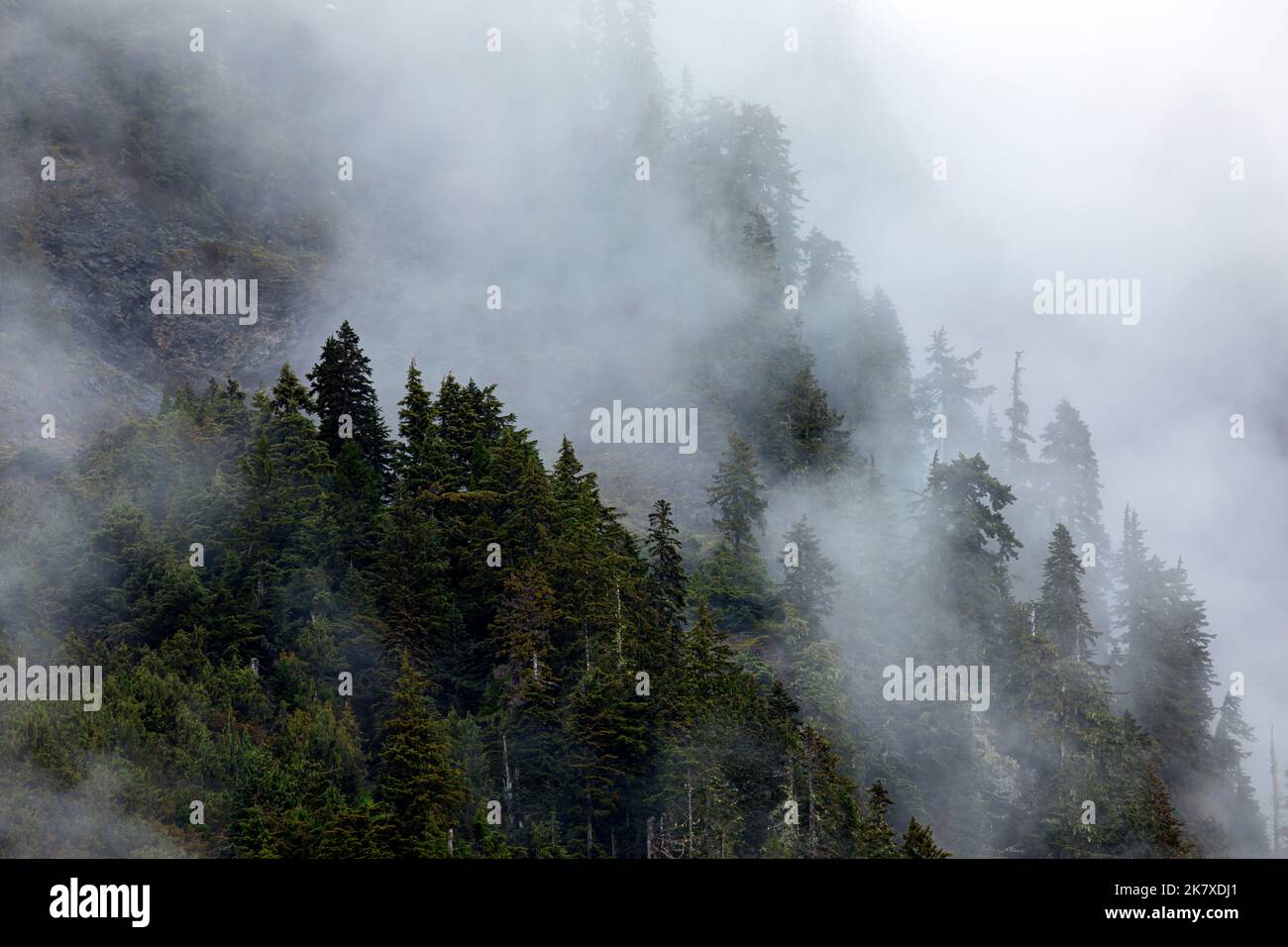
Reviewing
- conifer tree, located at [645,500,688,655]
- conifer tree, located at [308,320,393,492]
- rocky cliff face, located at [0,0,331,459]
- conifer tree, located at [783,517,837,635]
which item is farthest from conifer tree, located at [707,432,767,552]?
rocky cliff face, located at [0,0,331,459]

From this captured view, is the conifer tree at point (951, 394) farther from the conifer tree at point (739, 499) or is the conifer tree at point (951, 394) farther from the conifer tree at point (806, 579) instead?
the conifer tree at point (806, 579)

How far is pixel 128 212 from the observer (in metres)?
85.5

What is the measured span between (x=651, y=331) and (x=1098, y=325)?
7712cm

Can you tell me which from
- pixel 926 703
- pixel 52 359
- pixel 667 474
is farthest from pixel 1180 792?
pixel 52 359

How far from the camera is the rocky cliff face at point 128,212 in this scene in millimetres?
74188

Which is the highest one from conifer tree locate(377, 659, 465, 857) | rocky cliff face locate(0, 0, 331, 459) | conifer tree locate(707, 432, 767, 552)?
rocky cliff face locate(0, 0, 331, 459)

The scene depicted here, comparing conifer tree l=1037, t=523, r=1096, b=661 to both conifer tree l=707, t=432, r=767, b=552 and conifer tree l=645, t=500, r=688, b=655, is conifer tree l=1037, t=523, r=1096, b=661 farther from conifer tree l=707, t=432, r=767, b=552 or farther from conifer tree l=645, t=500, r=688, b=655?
conifer tree l=645, t=500, r=688, b=655

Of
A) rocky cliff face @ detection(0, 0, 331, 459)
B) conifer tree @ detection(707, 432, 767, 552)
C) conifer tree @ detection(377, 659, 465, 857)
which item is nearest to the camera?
conifer tree @ detection(377, 659, 465, 857)

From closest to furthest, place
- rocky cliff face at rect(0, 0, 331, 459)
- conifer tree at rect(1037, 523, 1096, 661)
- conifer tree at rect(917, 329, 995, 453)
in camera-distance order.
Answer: conifer tree at rect(1037, 523, 1096, 661), rocky cliff face at rect(0, 0, 331, 459), conifer tree at rect(917, 329, 995, 453)

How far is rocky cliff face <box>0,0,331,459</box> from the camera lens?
243ft

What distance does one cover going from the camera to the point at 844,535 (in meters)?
65.8

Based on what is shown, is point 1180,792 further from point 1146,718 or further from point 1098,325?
point 1098,325

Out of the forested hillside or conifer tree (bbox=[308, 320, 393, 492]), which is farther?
conifer tree (bbox=[308, 320, 393, 492])

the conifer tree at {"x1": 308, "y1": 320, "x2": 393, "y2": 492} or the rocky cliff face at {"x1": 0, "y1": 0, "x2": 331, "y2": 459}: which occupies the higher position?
the rocky cliff face at {"x1": 0, "y1": 0, "x2": 331, "y2": 459}
